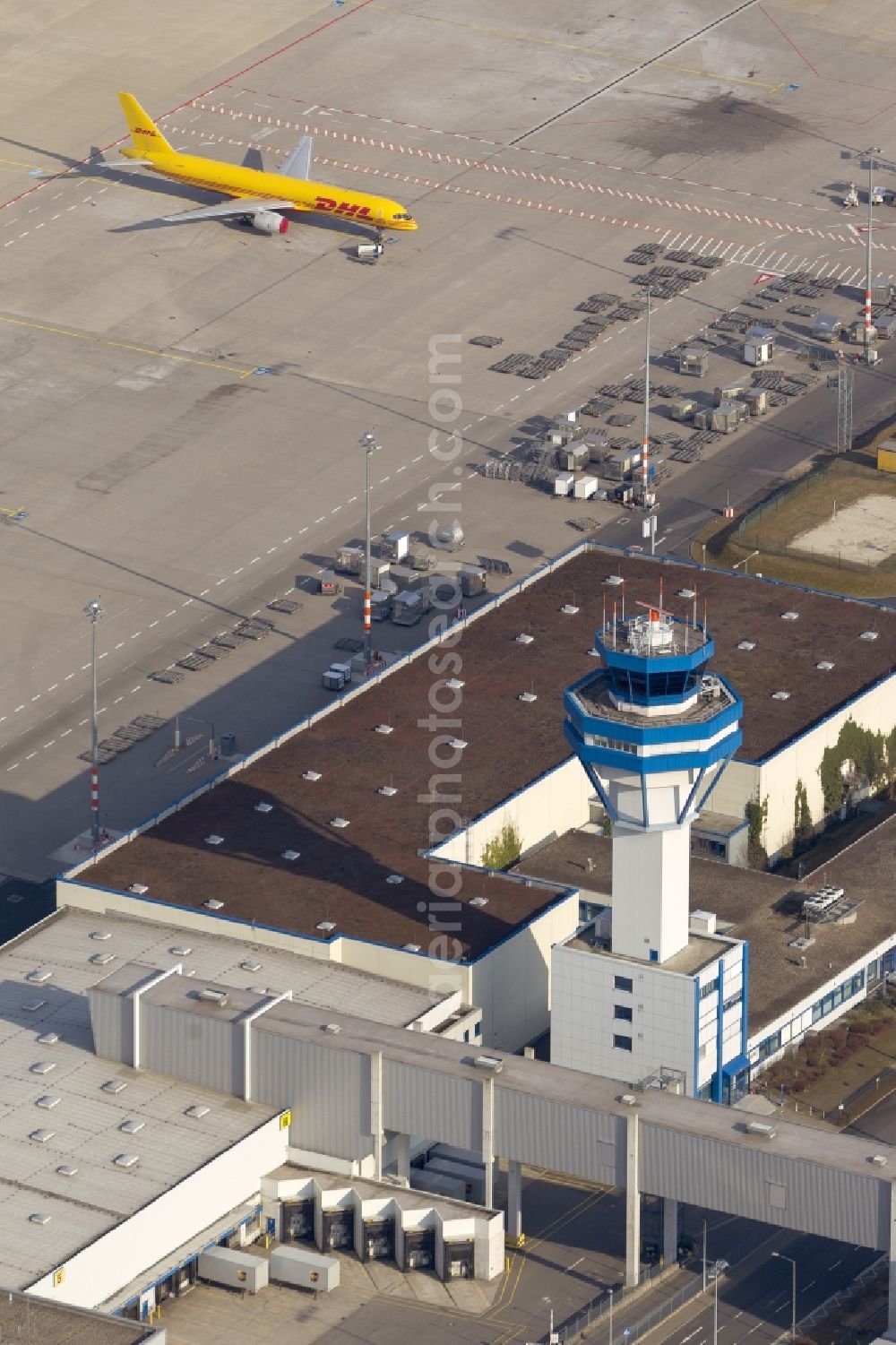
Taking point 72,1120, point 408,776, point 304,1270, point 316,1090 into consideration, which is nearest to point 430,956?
point 316,1090

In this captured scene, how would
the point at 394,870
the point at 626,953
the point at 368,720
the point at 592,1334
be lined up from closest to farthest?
the point at 592,1334
the point at 626,953
the point at 394,870
the point at 368,720

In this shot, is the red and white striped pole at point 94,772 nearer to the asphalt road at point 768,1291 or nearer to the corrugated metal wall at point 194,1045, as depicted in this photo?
the corrugated metal wall at point 194,1045

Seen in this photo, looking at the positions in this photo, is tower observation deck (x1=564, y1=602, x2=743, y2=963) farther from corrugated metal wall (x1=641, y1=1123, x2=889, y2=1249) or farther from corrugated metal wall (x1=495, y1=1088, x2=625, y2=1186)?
corrugated metal wall (x1=641, y1=1123, x2=889, y2=1249)

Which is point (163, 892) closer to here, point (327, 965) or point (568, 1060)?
point (327, 965)

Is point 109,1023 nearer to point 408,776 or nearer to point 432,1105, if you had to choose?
point 432,1105

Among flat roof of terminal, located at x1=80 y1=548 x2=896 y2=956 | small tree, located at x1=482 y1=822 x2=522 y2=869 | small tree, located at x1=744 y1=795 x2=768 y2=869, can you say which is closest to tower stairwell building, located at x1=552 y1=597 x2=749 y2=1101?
flat roof of terminal, located at x1=80 y1=548 x2=896 y2=956

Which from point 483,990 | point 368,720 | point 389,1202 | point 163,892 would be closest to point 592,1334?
point 389,1202
